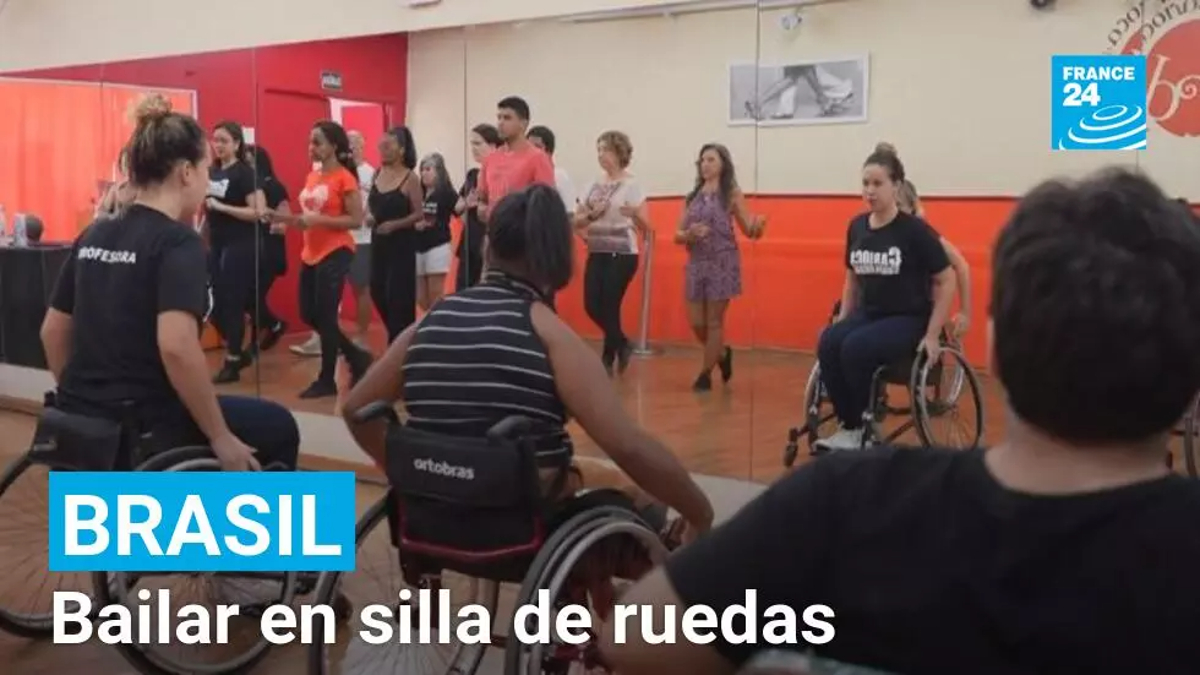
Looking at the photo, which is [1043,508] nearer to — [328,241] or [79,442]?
[79,442]

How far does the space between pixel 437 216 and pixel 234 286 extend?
132 cm

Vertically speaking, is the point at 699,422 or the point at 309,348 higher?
the point at 309,348

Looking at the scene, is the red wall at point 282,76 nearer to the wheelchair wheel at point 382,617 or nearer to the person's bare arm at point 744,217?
the person's bare arm at point 744,217

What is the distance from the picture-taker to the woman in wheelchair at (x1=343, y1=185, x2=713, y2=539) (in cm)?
226

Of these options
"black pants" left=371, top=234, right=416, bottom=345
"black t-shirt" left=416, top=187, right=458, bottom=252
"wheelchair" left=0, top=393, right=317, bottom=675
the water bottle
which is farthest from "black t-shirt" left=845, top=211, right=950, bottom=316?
the water bottle

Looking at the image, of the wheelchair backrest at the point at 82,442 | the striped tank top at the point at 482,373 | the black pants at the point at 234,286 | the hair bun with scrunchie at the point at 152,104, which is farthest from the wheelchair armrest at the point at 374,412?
the hair bun with scrunchie at the point at 152,104

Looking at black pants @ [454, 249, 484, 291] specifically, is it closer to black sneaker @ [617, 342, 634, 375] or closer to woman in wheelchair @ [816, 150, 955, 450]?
black sneaker @ [617, 342, 634, 375]

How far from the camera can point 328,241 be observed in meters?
5.27

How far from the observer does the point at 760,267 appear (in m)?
4.23

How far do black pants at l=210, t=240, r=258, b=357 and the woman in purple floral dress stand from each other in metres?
2.17

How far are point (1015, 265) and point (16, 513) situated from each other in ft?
12.9

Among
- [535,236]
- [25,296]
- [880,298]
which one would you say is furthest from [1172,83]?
[25,296]

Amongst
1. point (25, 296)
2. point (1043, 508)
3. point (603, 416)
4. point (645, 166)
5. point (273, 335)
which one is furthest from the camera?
point (25, 296)

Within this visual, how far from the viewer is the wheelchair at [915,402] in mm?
3955
